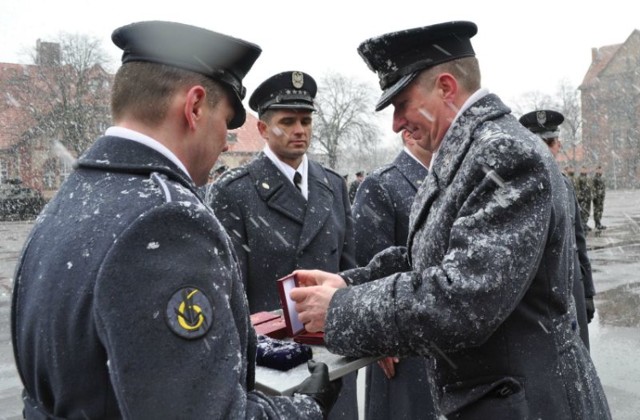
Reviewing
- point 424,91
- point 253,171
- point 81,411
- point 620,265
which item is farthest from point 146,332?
point 620,265

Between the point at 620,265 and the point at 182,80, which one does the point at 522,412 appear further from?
the point at 620,265

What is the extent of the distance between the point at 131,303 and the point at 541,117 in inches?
195

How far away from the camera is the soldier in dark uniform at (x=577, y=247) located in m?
3.79

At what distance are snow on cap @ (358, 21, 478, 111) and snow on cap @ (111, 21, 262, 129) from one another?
627 millimetres

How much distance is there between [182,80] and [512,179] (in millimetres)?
946

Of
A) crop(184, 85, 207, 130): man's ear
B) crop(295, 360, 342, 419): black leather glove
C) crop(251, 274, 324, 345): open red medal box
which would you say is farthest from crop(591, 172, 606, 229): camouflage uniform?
crop(184, 85, 207, 130): man's ear

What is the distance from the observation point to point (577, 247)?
4.34m

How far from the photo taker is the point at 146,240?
1206mm

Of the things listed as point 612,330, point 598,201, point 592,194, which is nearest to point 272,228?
point 612,330

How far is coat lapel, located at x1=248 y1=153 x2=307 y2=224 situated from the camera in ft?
11.7

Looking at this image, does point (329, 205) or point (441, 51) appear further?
point (329, 205)

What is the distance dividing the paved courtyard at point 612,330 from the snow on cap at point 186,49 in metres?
4.14

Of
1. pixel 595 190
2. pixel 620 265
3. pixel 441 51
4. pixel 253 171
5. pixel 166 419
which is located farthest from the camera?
pixel 595 190

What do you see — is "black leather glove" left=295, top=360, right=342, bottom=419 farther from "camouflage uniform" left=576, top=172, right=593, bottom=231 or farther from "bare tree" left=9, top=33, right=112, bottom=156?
"bare tree" left=9, top=33, right=112, bottom=156
